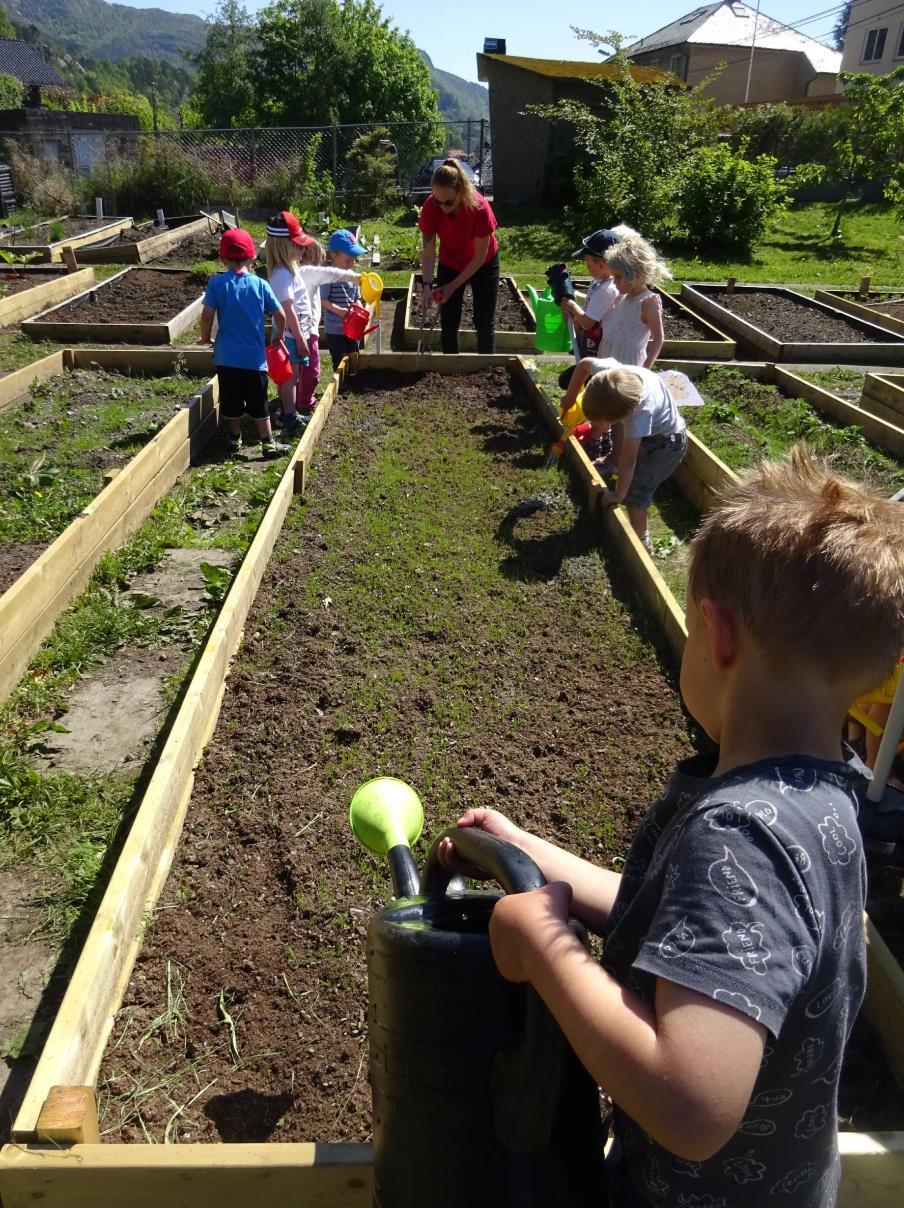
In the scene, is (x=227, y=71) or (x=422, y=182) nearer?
(x=422, y=182)

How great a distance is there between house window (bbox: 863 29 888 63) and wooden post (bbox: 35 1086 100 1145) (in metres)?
56.1

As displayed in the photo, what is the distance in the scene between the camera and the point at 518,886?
1060 mm

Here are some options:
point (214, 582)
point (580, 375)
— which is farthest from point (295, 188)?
point (214, 582)

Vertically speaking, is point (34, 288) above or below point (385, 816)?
below

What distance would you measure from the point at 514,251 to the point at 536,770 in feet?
53.9

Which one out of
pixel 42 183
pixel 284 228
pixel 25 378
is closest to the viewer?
pixel 284 228

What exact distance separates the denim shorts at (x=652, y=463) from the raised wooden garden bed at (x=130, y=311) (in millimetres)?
6771

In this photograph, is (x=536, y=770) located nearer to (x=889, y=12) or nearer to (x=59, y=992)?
(x=59, y=992)

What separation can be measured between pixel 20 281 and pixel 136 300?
263 centimetres

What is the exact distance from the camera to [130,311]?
445 inches

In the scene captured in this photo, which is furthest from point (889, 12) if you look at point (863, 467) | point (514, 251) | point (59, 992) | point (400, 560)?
point (59, 992)

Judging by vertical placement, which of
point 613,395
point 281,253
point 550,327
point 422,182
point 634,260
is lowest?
point 550,327

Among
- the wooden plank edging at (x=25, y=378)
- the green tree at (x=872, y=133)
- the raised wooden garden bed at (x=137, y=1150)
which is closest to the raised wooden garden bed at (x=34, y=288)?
the wooden plank edging at (x=25, y=378)

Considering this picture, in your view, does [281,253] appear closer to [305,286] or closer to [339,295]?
[305,286]
